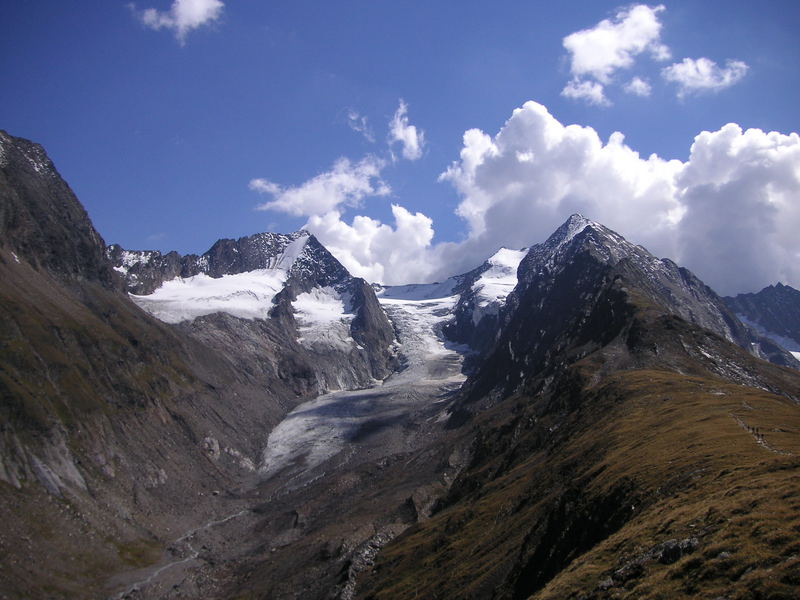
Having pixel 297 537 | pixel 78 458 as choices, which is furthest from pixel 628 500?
pixel 78 458

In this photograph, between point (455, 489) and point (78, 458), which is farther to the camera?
point (78, 458)

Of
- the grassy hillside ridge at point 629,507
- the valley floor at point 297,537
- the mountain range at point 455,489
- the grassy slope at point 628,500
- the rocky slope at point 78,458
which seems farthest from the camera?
the rocky slope at point 78,458

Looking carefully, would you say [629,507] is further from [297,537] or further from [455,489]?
[297,537]

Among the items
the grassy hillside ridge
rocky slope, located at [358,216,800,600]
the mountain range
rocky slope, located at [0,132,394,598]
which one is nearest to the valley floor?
the mountain range

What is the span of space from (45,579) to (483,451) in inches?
3072

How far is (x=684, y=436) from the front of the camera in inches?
2116

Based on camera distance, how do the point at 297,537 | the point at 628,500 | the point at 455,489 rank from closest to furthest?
1. the point at 628,500
2. the point at 455,489
3. the point at 297,537

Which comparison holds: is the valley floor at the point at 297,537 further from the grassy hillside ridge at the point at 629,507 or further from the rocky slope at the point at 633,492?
the grassy hillside ridge at the point at 629,507

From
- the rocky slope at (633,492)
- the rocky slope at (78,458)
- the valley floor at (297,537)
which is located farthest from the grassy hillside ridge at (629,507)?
the rocky slope at (78,458)

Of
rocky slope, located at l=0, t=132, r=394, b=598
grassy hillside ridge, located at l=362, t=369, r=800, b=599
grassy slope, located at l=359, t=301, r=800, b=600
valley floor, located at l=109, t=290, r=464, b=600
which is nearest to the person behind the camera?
grassy hillside ridge, located at l=362, t=369, r=800, b=599

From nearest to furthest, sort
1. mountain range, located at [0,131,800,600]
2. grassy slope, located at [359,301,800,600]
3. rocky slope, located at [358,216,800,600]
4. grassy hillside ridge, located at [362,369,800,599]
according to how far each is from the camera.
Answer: grassy hillside ridge, located at [362,369,800,599]
grassy slope, located at [359,301,800,600]
rocky slope, located at [358,216,800,600]
mountain range, located at [0,131,800,600]

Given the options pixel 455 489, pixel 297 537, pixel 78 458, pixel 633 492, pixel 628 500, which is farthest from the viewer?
pixel 78 458

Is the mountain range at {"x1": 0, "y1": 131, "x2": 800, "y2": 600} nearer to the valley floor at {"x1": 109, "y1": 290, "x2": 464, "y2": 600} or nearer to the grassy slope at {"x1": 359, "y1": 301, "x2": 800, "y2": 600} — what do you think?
the grassy slope at {"x1": 359, "y1": 301, "x2": 800, "y2": 600}

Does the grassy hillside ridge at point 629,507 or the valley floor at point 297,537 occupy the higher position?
the grassy hillside ridge at point 629,507
